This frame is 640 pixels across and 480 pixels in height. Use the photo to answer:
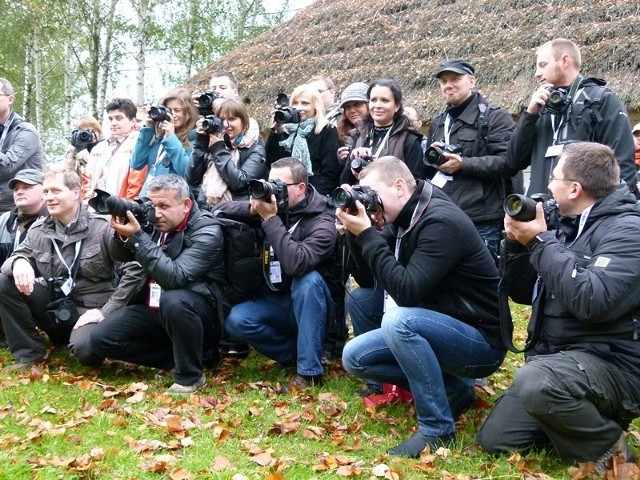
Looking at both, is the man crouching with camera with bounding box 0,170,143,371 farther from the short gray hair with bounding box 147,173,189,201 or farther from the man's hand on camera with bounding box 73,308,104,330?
the short gray hair with bounding box 147,173,189,201

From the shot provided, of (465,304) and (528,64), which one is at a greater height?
(528,64)

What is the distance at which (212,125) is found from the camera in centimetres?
484

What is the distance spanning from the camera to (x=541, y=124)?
425cm

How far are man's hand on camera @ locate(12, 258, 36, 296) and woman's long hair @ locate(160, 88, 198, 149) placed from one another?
61.4 inches

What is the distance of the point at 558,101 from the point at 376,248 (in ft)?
Answer: 4.79

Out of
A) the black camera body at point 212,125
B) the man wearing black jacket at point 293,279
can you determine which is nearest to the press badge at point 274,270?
the man wearing black jacket at point 293,279

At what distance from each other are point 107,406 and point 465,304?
6.66 feet

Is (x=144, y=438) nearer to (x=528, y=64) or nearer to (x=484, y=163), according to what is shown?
(x=484, y=163)

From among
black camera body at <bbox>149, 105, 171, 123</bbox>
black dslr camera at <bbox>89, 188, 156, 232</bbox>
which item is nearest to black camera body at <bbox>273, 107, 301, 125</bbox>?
black camera body at <bbox>149, 105, 171, 123</bbox>

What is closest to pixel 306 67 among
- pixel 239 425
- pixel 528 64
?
pixel 528 64

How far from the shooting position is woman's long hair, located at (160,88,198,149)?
5.38 m

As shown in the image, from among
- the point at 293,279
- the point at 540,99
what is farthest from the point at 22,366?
the point at 540,99

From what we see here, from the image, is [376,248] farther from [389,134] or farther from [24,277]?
[24,277]

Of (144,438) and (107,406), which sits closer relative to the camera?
(144,438)
